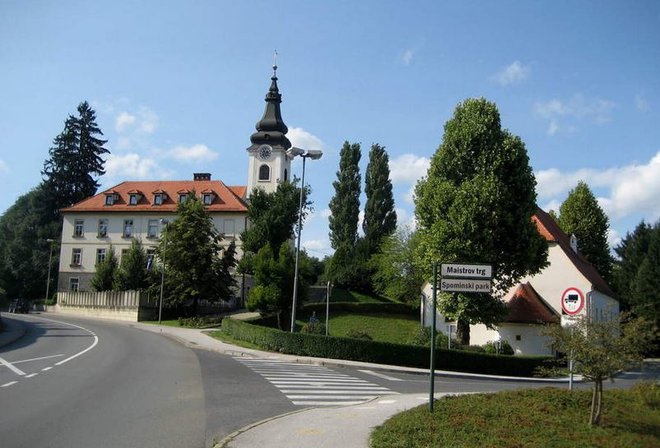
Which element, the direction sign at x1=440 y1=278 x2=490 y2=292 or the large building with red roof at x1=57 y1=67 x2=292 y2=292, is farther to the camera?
the large building with red roof at x1=57 y1=67 x2=292 y2=292

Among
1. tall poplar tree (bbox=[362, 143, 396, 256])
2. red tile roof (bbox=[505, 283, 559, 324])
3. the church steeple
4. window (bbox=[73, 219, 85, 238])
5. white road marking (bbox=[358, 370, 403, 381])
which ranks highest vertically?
the church steeple

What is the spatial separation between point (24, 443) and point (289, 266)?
118ft

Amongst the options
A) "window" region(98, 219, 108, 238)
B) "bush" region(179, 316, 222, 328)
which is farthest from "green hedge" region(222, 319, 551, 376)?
"window" region(98, 219, 108, 238)

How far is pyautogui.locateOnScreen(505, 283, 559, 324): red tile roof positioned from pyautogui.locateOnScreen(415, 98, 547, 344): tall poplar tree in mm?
4660

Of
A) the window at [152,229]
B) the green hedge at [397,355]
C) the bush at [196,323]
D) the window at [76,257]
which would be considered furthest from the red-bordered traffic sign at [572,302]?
the window at [76,257]

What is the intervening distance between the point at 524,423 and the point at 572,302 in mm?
5080

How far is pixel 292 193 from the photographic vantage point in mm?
66625

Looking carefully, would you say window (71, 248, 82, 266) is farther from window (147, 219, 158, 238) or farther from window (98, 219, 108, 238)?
window (147, 219, 158, 238)

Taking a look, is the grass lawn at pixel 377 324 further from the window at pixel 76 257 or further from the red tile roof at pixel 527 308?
the window at pixel 76 257

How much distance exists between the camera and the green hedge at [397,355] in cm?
2784

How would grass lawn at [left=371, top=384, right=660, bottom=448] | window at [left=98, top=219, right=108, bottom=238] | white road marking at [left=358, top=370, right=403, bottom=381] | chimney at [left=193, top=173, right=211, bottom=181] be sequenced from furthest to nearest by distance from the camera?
chimney at [left=193, top=173, right=211, bottom=181]
window at [left=98, top=219, right=108, bottom=238]
white road marking at [left=358, top=370, right=403, bottom=381]
grass lawn at [left=371, top=384, right=660, bottom=448]

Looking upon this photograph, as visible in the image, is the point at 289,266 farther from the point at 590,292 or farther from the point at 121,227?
the point at 121,227

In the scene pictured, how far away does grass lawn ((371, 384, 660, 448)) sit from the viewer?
958 cm

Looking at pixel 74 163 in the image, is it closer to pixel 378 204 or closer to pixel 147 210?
pixel 147 210
